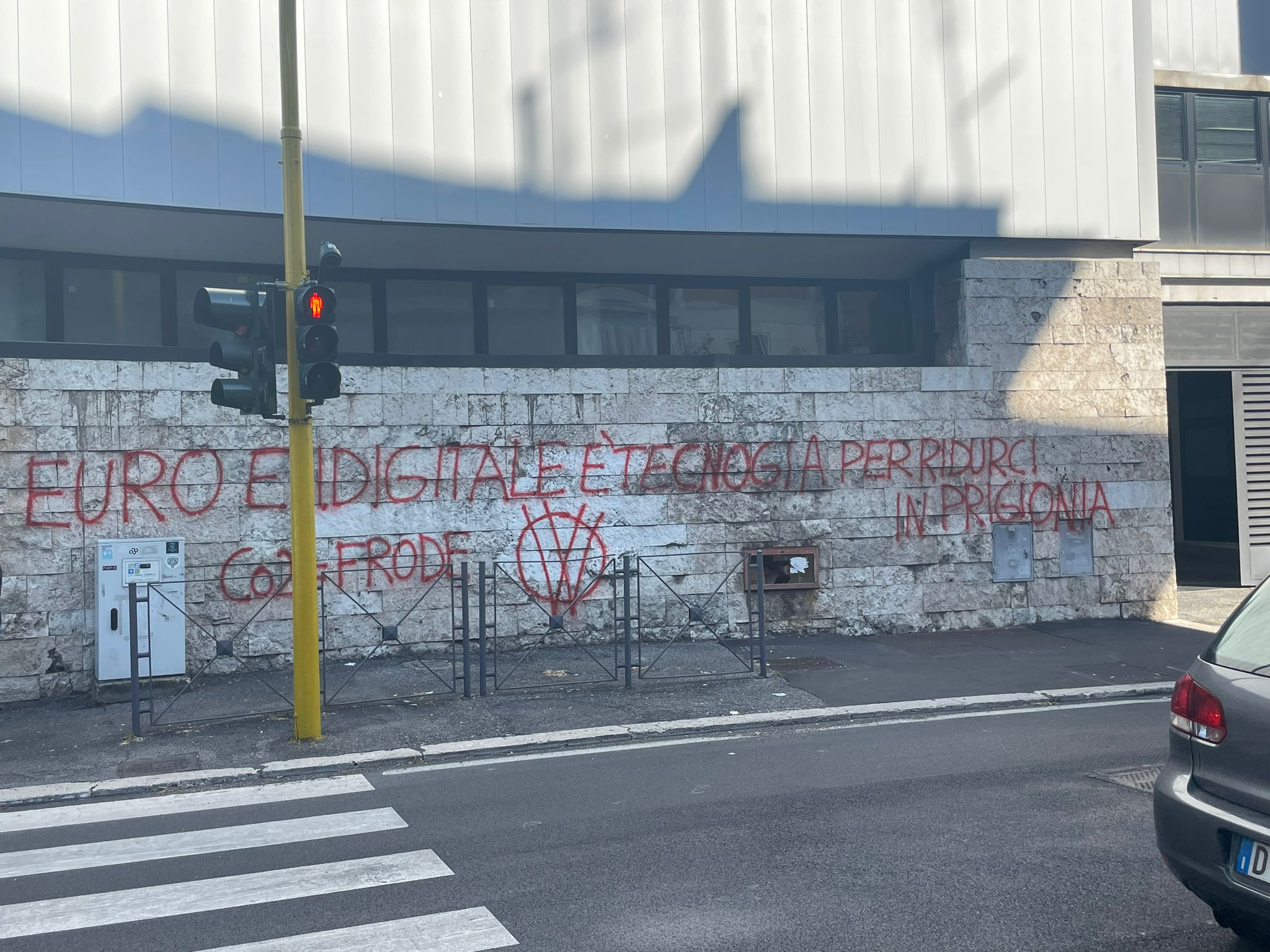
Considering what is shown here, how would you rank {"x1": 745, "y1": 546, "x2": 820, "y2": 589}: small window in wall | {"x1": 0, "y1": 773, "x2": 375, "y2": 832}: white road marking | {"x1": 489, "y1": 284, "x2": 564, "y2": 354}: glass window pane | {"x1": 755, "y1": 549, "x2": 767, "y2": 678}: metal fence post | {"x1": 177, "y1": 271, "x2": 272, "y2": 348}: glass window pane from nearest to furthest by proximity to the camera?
{"x1": 0, "y1": 773, "x2": 375, "y2": 832}: white road marking
{"x1": 755, "y1": 549, "x2": 767, "y2": 678}: metal fence post
{"x1": 177, "y1": 271, "x2": 272, "y2": 348}: glass window pane
{"x1": 745, "y1": 546, "x2": 820, "y2": 589}: small window in wall
{"x1": 489, "y1": 284, "x2": 564, "y2": 354}: glass window pane

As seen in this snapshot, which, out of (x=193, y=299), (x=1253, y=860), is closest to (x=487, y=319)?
(x=193, y=299)

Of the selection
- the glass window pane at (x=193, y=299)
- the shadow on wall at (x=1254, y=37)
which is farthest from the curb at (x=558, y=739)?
the shadow on wall at (x=1254, y=37)

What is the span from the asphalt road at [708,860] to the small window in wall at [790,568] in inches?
189

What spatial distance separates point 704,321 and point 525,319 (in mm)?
2251

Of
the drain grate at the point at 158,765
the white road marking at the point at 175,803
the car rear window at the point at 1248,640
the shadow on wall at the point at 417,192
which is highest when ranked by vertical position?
the shadow on wall at the point at 417,192

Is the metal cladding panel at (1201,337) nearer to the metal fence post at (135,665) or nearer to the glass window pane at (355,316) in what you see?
the glass window pane at (355,316)

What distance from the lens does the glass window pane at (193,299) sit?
11.8m

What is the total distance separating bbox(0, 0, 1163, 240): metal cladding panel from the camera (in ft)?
34.6

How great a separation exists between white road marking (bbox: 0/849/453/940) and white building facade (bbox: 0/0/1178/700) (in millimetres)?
6002

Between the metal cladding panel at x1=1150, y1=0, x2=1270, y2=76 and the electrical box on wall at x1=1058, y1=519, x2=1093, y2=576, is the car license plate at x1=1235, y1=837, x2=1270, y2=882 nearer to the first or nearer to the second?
the electrical box on wall at x1=1058, y1=519, x2=1093, y2=576

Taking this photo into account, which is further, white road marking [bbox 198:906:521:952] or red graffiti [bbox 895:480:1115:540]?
red graffiti [bbox 895:480:1115:540]

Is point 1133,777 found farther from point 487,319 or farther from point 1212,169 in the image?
point 1212,169

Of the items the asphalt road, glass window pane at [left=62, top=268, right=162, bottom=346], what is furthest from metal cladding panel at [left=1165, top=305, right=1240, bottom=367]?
glass window pane at [left=62, top=268, right=162, bottom=346]

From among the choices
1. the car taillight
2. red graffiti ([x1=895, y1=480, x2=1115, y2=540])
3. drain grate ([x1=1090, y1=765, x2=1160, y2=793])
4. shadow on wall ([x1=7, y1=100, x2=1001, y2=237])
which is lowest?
drain grate ([x1=1090, y1=765, x2=1160, y2=793])
